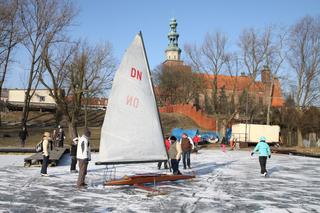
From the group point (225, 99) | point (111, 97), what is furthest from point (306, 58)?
point (111, 97)

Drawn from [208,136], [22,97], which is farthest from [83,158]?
[22,97]

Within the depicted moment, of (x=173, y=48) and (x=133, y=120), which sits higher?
(x=173, y=48)

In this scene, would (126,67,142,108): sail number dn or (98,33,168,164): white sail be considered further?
(126,67,142,108): sail number dn

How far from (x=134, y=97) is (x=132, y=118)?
2.15ft

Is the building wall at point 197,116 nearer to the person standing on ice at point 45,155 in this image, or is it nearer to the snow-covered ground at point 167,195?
the snow-covered ground at point 167,195

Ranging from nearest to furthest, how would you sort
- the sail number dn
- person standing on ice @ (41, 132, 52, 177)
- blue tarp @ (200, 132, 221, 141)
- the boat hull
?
the boat hull
the sail number dn
person standing on ice @ (41, 132, 52, 177)
blue tarp @ (200, 132, 221, 141)

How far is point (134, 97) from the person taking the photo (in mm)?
12141

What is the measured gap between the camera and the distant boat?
468 inches

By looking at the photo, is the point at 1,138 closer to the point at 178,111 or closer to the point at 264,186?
the point at 264,186

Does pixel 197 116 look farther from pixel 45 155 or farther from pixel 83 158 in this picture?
pixel 83 158

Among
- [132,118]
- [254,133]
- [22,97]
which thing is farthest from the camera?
[22,97]

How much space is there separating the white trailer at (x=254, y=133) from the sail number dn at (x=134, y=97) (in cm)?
3155

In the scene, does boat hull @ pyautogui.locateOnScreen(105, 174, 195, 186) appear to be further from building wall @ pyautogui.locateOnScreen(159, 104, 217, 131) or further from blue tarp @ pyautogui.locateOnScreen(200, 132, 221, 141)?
building wall @ pyautogui.locateOnScreen(159, 104, 217, 131)

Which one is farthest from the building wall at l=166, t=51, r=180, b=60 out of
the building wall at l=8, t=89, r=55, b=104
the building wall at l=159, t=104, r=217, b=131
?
the building wall at l=159, t=104, r=217, b=131
